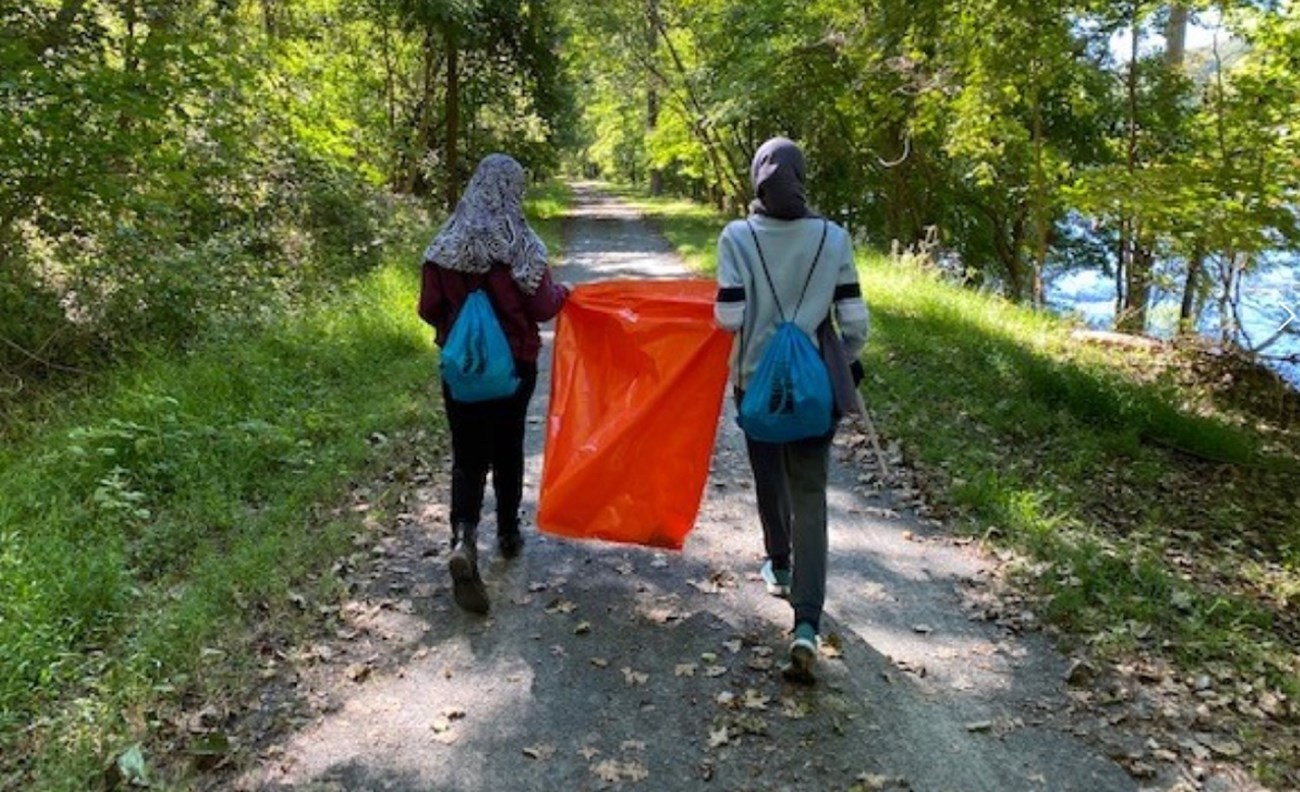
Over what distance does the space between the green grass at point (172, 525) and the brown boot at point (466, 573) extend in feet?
2.29

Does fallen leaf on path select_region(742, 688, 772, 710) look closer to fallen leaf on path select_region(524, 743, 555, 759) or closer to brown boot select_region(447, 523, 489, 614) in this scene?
fallen leaf on path select_region(524, 743, 555, 759)

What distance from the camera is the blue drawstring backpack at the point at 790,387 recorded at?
3.79 m

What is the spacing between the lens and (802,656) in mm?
3939

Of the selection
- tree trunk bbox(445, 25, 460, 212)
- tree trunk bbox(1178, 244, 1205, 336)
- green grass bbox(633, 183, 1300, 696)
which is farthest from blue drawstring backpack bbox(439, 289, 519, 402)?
tree trunk bbox(445, 25, 460, 212)

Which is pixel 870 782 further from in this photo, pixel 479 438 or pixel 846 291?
pixel 479 438

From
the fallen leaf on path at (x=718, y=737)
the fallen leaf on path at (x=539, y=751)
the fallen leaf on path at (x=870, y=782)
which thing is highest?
the fallen leaf on path at (x=539, y=751)

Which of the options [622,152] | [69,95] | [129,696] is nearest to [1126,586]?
[129,696]

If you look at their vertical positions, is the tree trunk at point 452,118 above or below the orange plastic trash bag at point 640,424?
above

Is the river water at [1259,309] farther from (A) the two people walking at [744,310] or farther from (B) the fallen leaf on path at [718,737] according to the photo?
(B) the fallen leaf on path at [718,737]

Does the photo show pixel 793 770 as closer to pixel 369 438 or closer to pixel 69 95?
pixel 369 438

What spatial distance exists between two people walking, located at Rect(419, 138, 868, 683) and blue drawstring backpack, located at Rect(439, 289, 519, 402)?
0.10 metres

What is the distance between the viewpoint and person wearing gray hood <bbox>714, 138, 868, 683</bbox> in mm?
3840

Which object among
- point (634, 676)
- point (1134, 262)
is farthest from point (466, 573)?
point (1134, 262)

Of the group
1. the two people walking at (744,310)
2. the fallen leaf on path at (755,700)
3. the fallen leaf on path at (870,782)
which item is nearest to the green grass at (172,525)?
the two people walking at (744,310)
